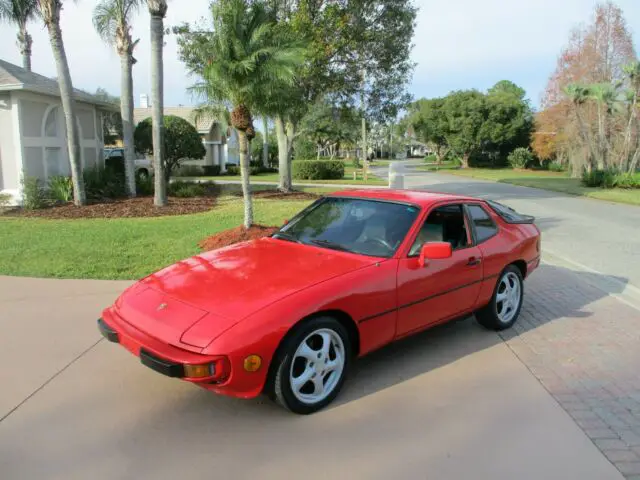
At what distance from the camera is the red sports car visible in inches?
126

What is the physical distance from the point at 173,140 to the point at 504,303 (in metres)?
17.9

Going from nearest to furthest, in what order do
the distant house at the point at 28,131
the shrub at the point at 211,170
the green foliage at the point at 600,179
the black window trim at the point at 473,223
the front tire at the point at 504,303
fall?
the black window trim at the point at 473,223 → the front tire at the point at 504,303 → the distant house at the point at 28,131 → the green foliage at the point at 600,179 → the shrub at the point at 211,170

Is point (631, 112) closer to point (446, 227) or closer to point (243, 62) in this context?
point (243, 62)

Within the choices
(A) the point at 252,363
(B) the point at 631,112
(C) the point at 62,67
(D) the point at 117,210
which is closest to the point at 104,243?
(D) the point at 117,210

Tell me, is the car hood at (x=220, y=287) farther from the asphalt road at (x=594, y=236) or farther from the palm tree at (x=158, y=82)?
the palm tree at (x=158, y=82)

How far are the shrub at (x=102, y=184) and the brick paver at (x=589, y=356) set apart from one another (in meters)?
14.1

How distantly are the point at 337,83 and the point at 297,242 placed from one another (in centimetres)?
1606

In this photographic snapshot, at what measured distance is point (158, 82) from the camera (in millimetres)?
15133

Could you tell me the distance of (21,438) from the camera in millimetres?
3182

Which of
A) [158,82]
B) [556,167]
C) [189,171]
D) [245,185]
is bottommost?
[189,171]

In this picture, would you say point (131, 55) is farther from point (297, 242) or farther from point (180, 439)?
point (180, 439)

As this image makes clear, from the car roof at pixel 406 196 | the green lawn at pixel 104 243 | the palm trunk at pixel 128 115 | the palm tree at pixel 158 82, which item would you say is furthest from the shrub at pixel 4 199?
the car roof at pixel 406 196

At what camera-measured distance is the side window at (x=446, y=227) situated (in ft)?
14.9

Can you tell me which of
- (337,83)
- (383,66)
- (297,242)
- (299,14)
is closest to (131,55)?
(299,14)
